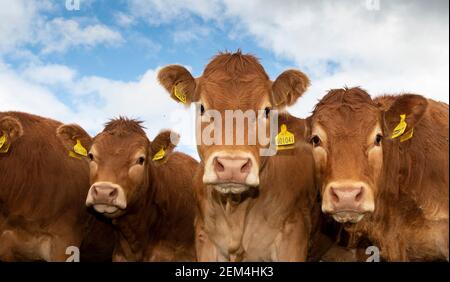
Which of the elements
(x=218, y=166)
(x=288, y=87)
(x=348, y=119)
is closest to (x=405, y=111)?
(x=348, y=119)

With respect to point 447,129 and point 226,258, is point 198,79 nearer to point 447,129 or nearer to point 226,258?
point 226,258

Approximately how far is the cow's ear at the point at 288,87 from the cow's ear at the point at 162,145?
2.32 m

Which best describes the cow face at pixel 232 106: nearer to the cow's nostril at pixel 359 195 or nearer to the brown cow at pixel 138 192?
the cow's nostril at pixel 359 195

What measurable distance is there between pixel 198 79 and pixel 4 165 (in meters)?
4.06

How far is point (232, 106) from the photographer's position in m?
6.59

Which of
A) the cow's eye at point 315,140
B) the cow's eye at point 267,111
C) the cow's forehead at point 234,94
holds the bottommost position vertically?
the cow's eye at point 315,140

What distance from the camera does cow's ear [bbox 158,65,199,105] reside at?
754 centimetres

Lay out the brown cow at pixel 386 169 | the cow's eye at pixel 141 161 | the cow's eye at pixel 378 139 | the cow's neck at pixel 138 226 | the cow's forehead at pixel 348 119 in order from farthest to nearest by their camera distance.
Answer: the cow's neck at pixel 138 226
the cow's eye at pixel 141 161
the cow's eye at pixel 378 139
the cow's forehead at pixel 348 119
the brown cow at pixel 386 169

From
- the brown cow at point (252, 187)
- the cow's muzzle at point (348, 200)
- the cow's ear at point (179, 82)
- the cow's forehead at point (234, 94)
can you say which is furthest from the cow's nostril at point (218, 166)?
the cow's ear at point (179, 82)

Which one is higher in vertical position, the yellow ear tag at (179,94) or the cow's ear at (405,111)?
the yellow ear tag at (179,94)

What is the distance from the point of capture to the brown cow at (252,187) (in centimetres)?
680

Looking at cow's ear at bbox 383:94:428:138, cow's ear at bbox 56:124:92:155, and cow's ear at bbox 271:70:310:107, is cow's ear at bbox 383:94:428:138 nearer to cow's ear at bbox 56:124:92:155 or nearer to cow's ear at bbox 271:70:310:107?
cow's ear at bbox 271:70:310:107

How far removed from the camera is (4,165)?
9.26 meters
